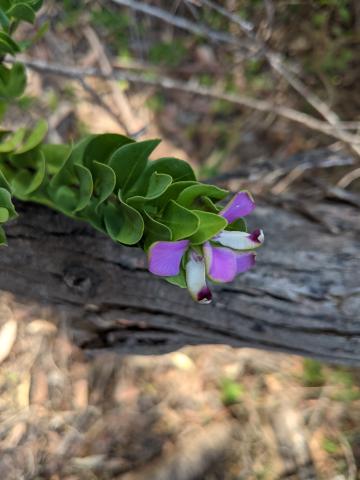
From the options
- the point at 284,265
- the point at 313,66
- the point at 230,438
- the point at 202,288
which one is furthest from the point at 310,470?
the point at 313,66

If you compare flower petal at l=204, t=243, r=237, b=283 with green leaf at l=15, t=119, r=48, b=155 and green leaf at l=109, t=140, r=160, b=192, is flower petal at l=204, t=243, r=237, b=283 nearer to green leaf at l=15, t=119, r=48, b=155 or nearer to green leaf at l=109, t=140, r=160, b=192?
green leaf at l=109, t=140, r=160, b=192

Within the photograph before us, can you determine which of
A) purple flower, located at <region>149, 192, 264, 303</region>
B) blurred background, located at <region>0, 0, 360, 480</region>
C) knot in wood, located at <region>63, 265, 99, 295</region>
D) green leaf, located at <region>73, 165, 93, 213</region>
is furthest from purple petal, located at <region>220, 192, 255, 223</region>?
blurred background, located at <region>0, 0, 360, 480</region>

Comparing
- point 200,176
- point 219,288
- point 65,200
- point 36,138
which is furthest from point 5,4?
point 200,176

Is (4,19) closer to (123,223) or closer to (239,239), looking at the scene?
(123,223)

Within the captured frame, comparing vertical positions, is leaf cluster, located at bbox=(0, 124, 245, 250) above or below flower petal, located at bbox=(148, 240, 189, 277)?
above

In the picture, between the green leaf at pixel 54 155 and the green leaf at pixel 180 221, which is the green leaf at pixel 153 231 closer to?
the green leaf at pixel 180 221
